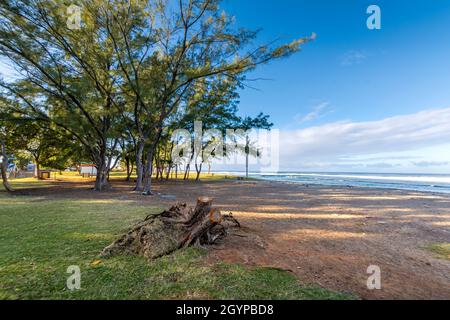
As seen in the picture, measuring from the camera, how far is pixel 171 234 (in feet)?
12.2

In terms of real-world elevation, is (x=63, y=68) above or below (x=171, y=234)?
above

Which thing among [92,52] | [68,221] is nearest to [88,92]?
[92,52]

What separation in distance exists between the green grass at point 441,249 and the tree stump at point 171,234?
3876 millimetres

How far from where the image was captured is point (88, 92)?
12039mm

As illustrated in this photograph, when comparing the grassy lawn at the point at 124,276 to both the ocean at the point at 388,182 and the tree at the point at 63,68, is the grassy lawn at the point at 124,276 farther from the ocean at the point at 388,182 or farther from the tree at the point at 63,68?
the ocean at the point at 388,182

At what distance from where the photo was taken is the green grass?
3723mm

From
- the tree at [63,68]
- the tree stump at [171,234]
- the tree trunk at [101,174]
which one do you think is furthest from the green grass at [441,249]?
the tree trunk at [101,174]

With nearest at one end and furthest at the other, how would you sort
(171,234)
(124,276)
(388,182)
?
(124,276) < (171,234) < (388,182)

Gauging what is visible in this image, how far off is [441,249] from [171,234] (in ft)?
16.9

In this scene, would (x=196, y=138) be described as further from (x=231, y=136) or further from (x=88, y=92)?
(x=88, y=92)

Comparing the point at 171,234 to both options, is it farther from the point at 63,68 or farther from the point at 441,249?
the point at 63,68

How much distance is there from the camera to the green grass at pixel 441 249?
372cm

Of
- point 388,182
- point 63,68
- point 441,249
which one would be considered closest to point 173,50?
point 63,68

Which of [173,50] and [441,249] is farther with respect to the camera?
[173,50]
